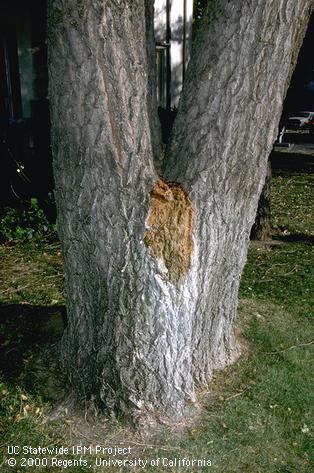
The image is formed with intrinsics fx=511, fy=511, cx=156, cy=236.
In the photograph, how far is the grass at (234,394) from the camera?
9.98 ft

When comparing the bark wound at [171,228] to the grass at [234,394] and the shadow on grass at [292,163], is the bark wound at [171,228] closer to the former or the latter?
the grass at [234,394]

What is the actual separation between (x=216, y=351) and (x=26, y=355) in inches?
56.4

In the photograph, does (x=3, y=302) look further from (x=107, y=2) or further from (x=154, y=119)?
(x=107, y=2)

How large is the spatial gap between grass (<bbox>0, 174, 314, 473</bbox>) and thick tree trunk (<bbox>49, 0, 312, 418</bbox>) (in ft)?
0.80

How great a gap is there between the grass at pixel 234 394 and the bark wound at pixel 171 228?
1013mm

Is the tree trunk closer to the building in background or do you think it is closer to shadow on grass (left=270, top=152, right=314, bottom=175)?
shadow on grass (left=270, top=152, right=314, bottom=175)

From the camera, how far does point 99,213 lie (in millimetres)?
2879

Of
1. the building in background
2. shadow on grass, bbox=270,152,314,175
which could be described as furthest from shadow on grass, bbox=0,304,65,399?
the building in background

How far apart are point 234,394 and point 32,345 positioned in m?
1.62

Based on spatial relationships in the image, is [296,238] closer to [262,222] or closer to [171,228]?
[262,222]

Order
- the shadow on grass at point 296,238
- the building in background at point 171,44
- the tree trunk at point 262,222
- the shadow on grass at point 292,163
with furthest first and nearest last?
the building in background at point 171,44, the shadow on grass at point 292,163, the shadow on grass at point 296,238, the tree trunk at point 262,222

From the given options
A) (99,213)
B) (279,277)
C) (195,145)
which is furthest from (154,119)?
(279,277)

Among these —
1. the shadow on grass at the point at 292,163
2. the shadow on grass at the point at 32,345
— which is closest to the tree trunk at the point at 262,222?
the shadow on grass at the point at 32,345

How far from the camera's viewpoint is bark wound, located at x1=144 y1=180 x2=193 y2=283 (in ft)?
9.53
